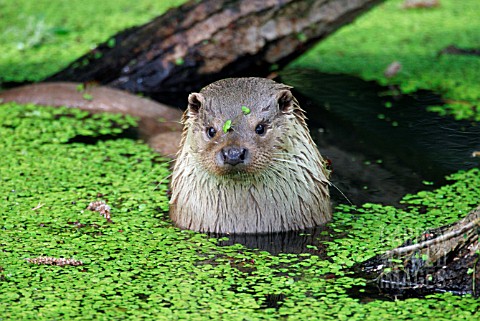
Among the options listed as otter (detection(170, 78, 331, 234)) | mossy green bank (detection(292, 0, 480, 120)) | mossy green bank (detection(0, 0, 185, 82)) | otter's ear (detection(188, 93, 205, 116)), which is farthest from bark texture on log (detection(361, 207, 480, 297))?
mossy green bank (detection(0, 0, 185, 82))

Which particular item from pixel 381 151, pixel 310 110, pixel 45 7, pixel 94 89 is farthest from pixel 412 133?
pixel 45 7

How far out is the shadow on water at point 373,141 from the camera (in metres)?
5.94

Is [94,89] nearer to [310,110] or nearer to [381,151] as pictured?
[310,110]

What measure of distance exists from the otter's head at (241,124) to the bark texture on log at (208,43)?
2.46 metres

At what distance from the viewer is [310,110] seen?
7652 millimetres

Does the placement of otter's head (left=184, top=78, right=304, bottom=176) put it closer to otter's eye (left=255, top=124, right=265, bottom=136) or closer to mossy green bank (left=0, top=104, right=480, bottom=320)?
otter's eye (left=255, top=124, right=265, bottom=136)

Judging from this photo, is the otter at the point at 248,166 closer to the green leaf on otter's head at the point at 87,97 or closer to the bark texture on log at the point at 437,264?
the bark texture on log at the point at 437,264

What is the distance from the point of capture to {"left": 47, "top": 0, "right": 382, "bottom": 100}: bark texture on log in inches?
300

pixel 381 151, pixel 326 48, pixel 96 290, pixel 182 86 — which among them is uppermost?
pixel 326 48

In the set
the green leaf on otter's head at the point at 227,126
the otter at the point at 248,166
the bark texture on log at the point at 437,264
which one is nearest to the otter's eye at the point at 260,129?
the otter at the point at 248,166

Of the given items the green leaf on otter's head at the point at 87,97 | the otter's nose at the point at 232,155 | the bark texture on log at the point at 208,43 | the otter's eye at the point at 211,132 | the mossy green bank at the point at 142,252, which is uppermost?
the bark texture on log at the point at 208,43

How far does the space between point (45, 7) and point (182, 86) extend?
10.4 ft

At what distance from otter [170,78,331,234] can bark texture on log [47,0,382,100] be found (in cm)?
239

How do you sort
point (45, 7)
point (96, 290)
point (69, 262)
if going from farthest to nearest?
point (45, 7) → point (69, 262) → point (96, 290)
